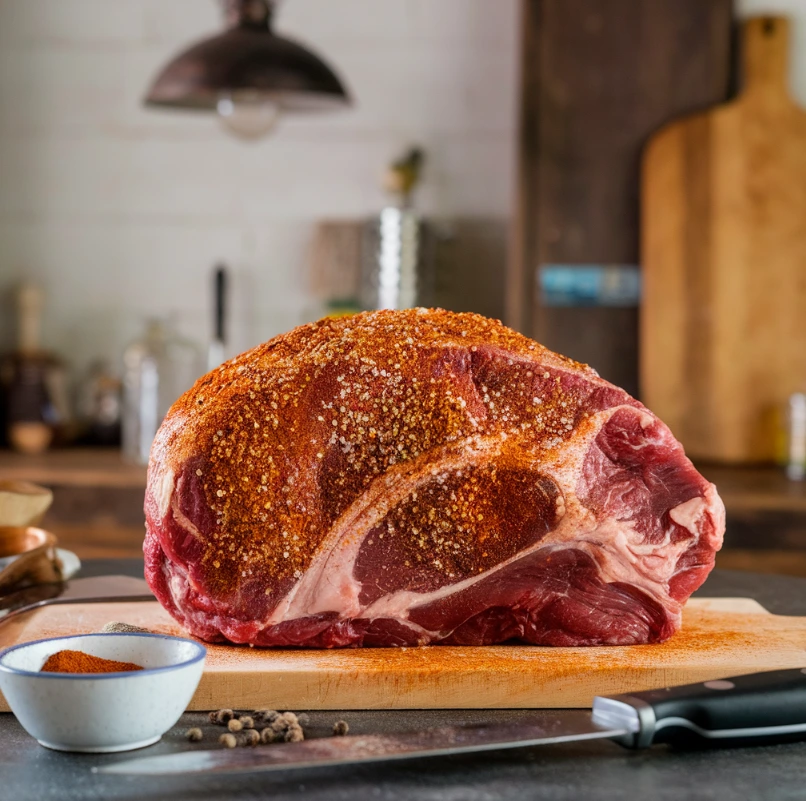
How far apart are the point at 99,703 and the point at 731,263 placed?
93.5 inches

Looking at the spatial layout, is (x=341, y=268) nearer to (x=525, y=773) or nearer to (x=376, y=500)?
(x=376, y=500)

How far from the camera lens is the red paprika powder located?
35.3 inches

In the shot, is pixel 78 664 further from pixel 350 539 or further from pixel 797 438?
pixel 797 438

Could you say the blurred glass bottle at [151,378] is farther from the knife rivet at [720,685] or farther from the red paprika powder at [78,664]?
the knife rivet at [720,685]

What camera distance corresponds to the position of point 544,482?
1.13 m

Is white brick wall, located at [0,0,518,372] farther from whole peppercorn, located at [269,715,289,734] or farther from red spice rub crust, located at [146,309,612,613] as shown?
whole peppercorn, located at [269,715,289,734]

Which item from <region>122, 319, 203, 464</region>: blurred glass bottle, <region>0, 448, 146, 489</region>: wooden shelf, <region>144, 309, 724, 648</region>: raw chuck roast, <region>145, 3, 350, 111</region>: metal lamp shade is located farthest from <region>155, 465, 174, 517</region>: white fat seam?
<region>122, 319, 203, 464</region>: blurred glass bottle

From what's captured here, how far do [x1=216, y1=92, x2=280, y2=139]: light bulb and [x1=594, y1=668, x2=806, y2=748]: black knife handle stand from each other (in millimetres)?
1919

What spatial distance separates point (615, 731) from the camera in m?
0.86

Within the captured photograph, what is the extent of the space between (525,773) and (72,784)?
0.31 m

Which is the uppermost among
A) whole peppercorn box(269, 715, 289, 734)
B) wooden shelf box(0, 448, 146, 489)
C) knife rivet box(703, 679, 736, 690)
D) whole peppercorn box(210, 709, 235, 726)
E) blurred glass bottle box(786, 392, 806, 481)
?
knife rivet box(703, 679, 736, 690)

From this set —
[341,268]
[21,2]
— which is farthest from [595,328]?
[21,2]

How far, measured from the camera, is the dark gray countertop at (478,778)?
0.80m

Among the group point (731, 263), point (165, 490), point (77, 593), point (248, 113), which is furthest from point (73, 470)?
point (165, 490)
